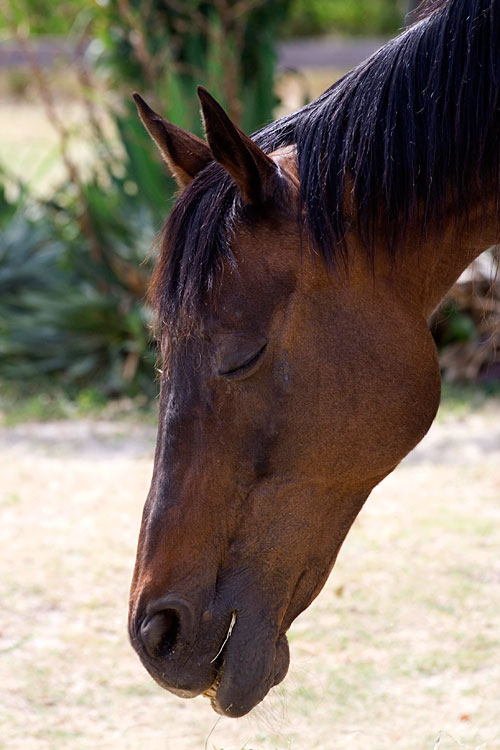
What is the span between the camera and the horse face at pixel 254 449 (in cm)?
183

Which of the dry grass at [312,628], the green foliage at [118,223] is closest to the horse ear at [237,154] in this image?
the dry grass at [312,628]

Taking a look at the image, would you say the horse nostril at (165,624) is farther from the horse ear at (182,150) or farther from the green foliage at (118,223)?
the green foliage at (118,223)

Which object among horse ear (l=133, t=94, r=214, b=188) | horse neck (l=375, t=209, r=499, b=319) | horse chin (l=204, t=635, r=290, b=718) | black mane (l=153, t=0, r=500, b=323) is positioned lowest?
horse chin (l=204, t=635, r=290, b=718)

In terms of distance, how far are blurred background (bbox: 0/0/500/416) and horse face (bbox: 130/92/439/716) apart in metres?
4.25

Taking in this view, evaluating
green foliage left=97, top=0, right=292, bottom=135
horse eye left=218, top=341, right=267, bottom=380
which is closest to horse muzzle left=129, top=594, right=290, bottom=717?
horse eye left=218, top=341, right=267, bottom=380

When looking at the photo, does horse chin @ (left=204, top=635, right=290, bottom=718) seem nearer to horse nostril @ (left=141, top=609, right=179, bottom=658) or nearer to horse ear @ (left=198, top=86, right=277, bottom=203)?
horse nostril @ (left=141, top=609, right=179, bottom=658)

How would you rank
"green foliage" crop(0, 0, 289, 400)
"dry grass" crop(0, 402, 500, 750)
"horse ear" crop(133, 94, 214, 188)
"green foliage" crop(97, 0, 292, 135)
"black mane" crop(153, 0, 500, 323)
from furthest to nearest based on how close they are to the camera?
1. "green foliage" crop(0, 0, 289, 400)
2. "green foliage" crop(97, 0, 292, 135)
3. "dry grass" crop(0, 402, 500, 750)
4. "horse ear" crop(133, 94, 214, 188)
5. "black mane" crop(153, 0, 500, 323)

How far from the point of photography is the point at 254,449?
1.86 metres

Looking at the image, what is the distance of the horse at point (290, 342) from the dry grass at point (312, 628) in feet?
1.40

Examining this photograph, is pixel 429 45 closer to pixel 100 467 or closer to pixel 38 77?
pixel 100 467

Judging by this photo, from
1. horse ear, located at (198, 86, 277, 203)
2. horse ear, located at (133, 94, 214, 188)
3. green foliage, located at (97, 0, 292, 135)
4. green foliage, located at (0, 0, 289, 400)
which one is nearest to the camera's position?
horse ear, located at (198, 86, 277, 203)

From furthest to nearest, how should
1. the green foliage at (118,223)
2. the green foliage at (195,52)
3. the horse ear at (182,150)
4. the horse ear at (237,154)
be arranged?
the green foliage at (118,223) < the green foliage at (195,52) < the horse ear at (182,150) < the horse ear at (237,154)

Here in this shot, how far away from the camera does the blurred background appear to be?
253 inches

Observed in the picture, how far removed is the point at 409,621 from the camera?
11.0 ft
